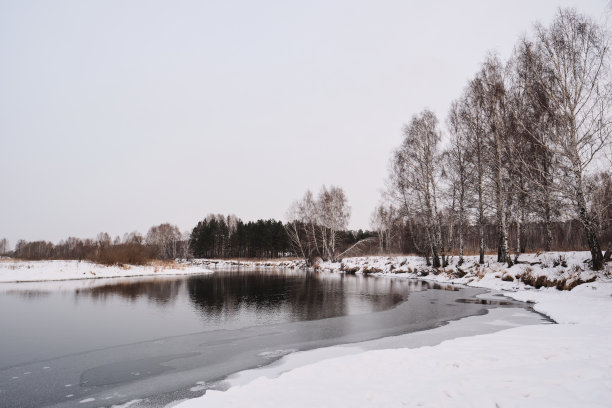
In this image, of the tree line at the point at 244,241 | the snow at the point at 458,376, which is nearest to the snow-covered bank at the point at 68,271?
the snow at the point at 458,376

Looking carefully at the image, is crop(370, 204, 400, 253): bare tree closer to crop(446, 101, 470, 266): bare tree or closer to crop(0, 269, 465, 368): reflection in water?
crop(446, 101, 470, 266): bare tree

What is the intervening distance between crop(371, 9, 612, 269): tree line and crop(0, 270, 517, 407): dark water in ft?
19.3

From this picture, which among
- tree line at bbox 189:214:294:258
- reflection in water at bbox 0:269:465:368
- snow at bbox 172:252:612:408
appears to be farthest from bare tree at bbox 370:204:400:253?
snow at bbox 172:252:612:408

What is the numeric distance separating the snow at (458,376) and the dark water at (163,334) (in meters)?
1.13

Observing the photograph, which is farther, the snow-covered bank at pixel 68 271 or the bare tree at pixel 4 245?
the bare tree at pixel 4 245

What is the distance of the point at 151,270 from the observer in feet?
112

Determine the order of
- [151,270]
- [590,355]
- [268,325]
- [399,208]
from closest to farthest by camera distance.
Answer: [590,355] → [268,325] → [399,208] → [151,270]

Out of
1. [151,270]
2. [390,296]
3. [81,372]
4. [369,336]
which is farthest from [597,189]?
[151,270]

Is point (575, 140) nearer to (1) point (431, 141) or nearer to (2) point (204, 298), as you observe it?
(1) point (431, 141)

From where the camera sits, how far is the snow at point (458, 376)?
356 cm

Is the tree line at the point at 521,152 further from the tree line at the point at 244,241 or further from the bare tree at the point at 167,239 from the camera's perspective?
the bare tree at the point at 167,239

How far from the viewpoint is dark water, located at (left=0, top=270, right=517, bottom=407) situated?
16.9 feet

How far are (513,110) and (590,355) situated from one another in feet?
46.6

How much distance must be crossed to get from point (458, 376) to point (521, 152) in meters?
14.9
